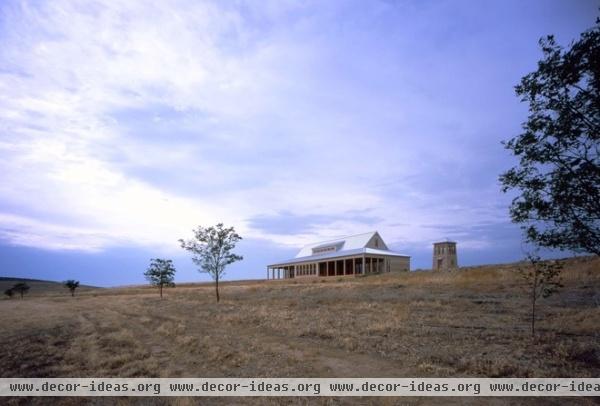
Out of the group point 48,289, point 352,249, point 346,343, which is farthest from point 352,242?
point 48,289

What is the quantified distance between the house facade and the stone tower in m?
6.74

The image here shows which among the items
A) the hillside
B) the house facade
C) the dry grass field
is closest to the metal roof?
the house facade

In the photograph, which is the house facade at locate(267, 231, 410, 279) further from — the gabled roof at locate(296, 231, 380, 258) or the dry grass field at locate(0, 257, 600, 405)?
the dry grass field at locate(0, 257, 600, 405)

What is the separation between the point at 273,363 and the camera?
37.2 feet

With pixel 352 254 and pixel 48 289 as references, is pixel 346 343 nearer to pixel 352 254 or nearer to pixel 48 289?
pixel 352 254

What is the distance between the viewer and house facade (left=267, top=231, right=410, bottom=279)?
5159 cm

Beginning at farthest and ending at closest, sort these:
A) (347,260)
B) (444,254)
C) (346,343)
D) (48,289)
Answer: (48,289), (347,260), (444,254), (346,343)

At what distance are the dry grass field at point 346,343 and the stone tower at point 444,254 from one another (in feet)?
67.5

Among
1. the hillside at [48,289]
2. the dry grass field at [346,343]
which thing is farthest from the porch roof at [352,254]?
the hillside at [48,289]

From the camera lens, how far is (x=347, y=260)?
192ft

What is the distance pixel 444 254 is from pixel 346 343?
37145mm

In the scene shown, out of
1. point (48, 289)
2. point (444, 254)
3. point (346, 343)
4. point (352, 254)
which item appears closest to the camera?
point (346, 343)

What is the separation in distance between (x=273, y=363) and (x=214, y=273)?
24662mm

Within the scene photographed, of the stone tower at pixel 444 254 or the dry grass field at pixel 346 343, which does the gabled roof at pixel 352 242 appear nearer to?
the stone tower at pixel 444 254
